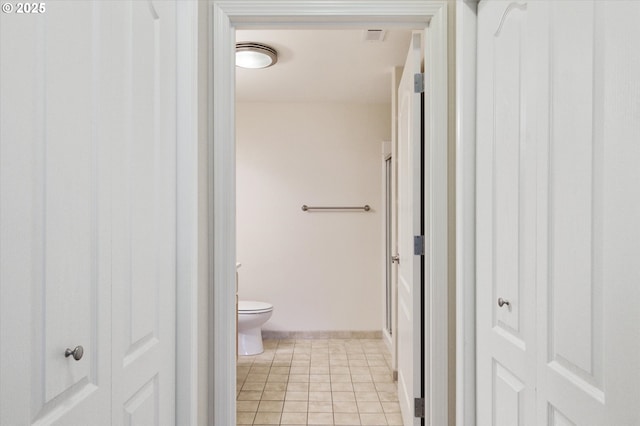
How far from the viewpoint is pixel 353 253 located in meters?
4.43

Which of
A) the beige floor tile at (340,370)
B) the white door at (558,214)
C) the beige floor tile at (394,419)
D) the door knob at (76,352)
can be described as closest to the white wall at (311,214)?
Answer: the beige floor tile at (340,370)

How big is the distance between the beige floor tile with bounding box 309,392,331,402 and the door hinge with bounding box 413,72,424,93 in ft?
6.86

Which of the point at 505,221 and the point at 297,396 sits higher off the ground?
the point at 505,221

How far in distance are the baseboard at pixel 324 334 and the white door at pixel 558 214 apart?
2.90 metres

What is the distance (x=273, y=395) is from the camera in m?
3.00

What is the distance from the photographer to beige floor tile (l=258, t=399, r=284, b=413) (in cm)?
276

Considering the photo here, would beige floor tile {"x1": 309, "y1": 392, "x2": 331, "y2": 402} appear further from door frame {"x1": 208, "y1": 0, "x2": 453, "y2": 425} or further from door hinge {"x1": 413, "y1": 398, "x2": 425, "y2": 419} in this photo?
door frame {"x1": 208, "y1": 0, "x2": 453, "y2": 425}

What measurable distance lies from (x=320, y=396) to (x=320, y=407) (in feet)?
0.62

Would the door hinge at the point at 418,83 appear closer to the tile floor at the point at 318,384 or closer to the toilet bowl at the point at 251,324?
the tile floor at the point at 318,384

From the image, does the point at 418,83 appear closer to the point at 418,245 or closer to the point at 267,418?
the point at 418,245

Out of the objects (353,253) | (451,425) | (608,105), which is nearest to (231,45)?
(608,105)

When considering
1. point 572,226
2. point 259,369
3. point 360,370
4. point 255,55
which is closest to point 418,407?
point 572,226

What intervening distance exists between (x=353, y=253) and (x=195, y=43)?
3.22 metres

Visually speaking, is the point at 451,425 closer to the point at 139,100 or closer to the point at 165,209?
the point at 165,209
